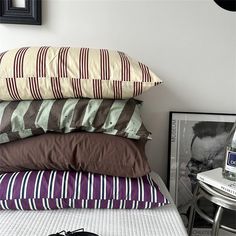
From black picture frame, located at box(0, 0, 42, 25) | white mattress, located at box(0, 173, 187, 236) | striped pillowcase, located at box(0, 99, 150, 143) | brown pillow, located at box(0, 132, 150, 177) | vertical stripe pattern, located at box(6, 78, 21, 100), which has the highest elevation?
black picture frame, located at box(0, 0, 42, 25)

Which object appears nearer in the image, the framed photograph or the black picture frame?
the black picture frame

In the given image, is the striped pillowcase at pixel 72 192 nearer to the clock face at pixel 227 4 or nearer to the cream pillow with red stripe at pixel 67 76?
the cream pillow with red stripe at pixel 67 76

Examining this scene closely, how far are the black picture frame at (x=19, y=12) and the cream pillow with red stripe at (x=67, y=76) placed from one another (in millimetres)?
244

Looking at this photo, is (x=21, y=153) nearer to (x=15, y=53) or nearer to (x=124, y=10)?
(x=15, y=53)

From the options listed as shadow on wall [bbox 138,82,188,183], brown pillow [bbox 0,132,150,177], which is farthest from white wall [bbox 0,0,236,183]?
brown pillow [bbox 0,132,150,177]

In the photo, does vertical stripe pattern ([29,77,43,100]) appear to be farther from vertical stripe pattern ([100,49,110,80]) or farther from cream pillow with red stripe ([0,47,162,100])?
vertical stripe pattern ([100,49,110,80])

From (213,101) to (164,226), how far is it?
2.17 ft

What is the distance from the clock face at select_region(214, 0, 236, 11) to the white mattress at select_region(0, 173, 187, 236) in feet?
2.82

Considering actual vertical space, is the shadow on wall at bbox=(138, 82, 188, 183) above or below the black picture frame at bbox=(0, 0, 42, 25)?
below

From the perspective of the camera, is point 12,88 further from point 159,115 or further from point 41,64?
point 159,115

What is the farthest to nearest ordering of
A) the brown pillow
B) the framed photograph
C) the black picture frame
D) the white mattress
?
the framed photograph → the black picture frame → the brown pillow → the white mattress

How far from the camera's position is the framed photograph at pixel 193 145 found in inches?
47.4

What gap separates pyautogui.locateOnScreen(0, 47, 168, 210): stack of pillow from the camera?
2.77 ft

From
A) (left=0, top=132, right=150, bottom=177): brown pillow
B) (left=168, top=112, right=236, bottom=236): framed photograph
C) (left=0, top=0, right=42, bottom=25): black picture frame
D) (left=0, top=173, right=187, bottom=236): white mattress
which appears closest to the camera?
(left=0, top=173, right=187, bottom=236): white mattress
